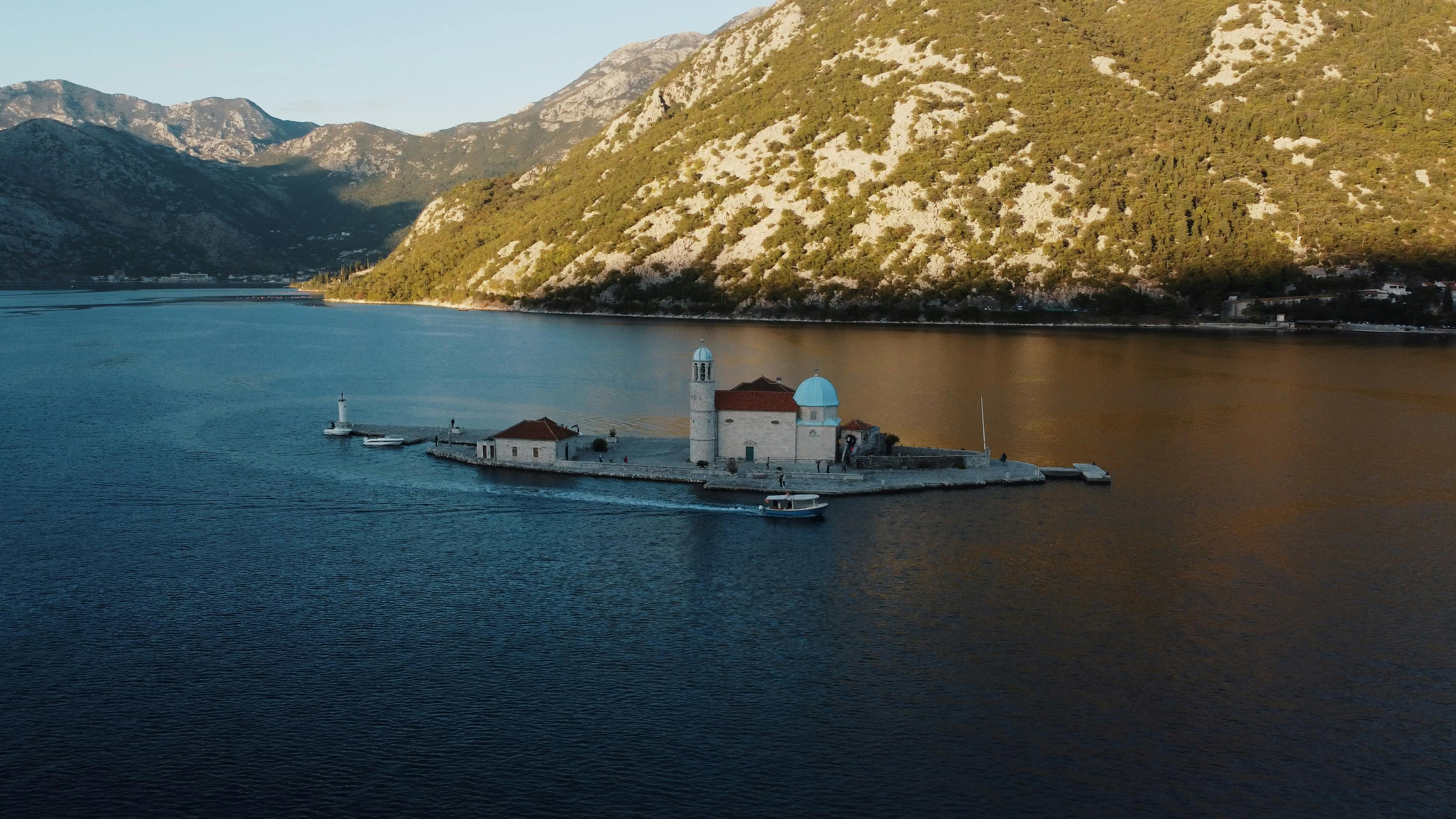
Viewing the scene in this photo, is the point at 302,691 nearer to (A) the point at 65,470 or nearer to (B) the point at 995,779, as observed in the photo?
(B) the point at 995,779

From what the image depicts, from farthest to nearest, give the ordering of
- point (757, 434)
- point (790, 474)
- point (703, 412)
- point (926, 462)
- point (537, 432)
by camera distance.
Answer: point (537, 432), point (757, 434), point (926, 462), point (703, 412), point (790, 474)

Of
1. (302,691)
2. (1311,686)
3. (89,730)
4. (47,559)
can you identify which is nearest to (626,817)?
(302,691)

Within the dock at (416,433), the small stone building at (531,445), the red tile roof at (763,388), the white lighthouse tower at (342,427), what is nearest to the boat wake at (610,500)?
the small stone building at (531,445)

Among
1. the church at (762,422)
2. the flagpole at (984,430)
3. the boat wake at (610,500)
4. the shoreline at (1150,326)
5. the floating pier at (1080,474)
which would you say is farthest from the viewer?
the shoreline at (1150,326)

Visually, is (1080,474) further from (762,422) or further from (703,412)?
(703,412)

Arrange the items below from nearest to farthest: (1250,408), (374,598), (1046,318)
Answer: (374,598) → (1250,408) → (1046,318)

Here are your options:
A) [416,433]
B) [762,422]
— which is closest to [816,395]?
[762,422]

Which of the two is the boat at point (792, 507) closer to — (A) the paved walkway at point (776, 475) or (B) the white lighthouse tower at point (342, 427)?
(A) the paved walkway at point (776, 475)
